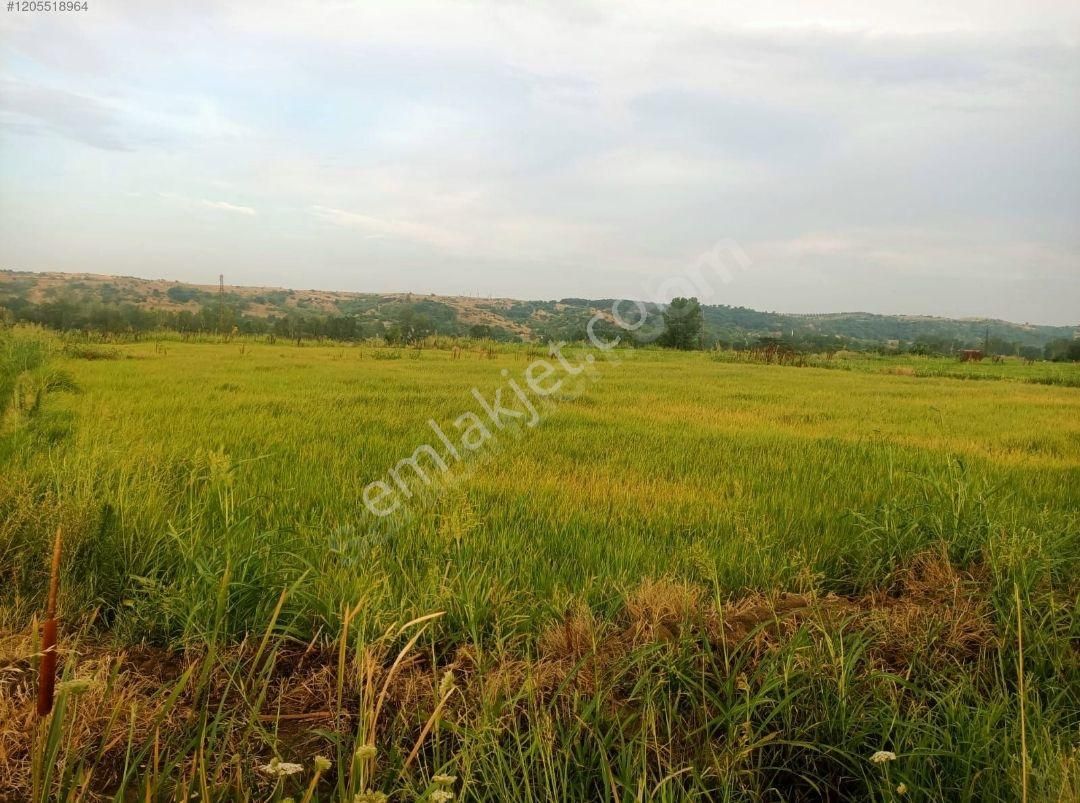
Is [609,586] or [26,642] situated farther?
[609,586]

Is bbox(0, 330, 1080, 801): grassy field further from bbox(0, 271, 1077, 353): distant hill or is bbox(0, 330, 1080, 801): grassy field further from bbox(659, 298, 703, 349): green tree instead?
bbox(659, 298, 703, 349): green tree

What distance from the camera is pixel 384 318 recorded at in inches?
2965

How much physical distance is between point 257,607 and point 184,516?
1.18 metres

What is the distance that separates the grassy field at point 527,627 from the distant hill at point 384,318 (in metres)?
3.77

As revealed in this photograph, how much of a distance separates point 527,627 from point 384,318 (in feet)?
250

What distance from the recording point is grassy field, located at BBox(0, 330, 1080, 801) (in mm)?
1657

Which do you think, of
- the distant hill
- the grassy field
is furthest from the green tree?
the grassy field

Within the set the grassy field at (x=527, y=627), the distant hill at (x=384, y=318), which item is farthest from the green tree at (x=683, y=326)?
the grassy field at (x=527, y=627)

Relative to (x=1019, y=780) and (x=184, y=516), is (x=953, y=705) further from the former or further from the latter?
(x=184, y=516)

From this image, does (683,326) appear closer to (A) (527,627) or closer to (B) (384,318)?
(A) (527,627)

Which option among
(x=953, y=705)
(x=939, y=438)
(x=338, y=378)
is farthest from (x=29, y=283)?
(x=939, y=438)

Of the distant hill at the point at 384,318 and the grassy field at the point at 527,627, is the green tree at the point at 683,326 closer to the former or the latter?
the distant hill at the point at 384,318

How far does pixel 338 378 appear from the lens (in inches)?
466

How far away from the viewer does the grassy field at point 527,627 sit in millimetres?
1657
